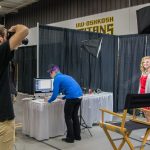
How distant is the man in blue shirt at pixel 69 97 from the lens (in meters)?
4.39

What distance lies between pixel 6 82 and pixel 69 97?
8.84 ft

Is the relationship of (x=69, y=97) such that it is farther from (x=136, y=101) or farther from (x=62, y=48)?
(x=62, y=48)

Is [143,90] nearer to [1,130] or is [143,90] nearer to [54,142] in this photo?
[54,142]

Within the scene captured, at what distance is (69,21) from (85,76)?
10.0ft

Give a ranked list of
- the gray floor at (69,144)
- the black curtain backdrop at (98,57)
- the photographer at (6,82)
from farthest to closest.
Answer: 1. the black curtain backdrop at (98,57)
2. the gray floor at (69,144)
3. the photographer at (6,82)

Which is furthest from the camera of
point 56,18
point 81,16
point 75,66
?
point 56,18

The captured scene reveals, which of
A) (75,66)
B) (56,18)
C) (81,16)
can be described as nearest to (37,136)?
(75,66)

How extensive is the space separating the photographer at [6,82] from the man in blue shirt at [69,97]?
2535mm

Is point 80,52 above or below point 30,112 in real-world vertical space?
above

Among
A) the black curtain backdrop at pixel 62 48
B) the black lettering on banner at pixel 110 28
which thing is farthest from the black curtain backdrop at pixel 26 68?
the black curtain backdrop at pixel 62 48

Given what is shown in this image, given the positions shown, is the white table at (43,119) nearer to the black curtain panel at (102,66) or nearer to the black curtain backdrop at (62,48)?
the black curtain backdrop at (62,48)

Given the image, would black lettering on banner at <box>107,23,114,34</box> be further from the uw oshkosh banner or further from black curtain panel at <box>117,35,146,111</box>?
black curtain panel at <box>117,35,146,111</box>

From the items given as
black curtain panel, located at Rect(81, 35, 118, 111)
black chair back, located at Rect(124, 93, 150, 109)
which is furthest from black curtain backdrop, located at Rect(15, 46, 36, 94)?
black chair back, located at Rect(124, 93, 150, 109)

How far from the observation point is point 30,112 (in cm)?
475
